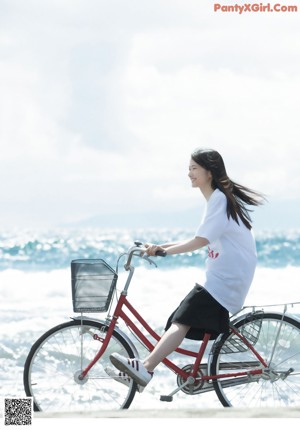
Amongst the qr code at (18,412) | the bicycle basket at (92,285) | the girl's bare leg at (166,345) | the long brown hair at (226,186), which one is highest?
the long brown hair at (226,186)

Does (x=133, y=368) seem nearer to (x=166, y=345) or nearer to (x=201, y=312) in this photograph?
(x=166, y=345)

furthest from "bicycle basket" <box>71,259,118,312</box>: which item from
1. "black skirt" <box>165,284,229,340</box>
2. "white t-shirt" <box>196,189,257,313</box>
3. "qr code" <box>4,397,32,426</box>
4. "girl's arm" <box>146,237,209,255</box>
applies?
"qr code" <box>4,397,32,426</box>

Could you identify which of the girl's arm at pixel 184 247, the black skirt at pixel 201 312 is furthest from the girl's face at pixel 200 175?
the black skirt at pixel 201 312

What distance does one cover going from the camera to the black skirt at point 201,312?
532 centimetres

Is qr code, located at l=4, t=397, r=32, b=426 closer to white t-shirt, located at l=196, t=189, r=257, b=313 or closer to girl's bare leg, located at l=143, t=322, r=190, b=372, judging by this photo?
girl's bare leg, located at l=143, t=322, r=190, b=372

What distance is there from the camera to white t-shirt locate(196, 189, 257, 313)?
5230 millimetres

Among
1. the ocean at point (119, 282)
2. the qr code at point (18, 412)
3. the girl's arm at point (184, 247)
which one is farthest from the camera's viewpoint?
the ocean at point (119, 282)

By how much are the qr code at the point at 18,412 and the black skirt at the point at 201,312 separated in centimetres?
103

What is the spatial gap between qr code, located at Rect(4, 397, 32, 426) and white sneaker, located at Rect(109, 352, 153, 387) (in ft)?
1.93

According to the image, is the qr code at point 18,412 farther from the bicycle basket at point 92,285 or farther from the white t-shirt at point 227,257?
the white t-shirt at point 227,257

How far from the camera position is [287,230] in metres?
43.3

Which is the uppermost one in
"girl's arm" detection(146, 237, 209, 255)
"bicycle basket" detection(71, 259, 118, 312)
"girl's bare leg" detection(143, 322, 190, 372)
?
"girl's arm" detection(146, 237, 209, 255)

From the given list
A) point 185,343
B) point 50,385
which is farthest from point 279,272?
point 50,385
